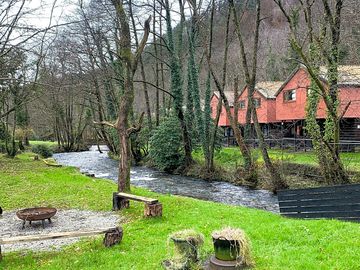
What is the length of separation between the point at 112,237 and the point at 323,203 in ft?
18.4

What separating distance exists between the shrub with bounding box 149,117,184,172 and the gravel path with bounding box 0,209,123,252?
54.6 feet

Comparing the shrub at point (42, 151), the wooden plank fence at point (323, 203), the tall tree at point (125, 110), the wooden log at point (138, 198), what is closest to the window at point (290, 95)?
the tall tree at point (125, 110)

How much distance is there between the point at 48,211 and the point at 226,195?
1107cm

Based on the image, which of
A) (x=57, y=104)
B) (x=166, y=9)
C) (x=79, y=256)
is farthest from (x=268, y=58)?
(x=79, y=256)

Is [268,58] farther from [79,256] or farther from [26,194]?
[79,256]

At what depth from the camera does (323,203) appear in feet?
31.1

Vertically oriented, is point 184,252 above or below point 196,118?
below

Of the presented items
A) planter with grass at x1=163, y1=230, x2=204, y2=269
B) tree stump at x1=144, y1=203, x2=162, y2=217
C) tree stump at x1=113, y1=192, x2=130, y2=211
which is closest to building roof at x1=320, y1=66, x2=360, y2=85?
tree stump at x1=144, y1=203, x2=162, y2=217

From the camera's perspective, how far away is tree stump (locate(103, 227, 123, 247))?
7547mm

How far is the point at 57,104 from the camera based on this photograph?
4191 centimetres

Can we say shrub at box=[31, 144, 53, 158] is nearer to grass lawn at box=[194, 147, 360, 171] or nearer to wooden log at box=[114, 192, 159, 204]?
grass lawn at box=[194, 147, 360, 171]

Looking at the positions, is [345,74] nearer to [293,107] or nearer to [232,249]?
[232,249]

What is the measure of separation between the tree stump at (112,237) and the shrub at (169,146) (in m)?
20.2

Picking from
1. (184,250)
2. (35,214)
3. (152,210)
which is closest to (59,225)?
(35,214)
